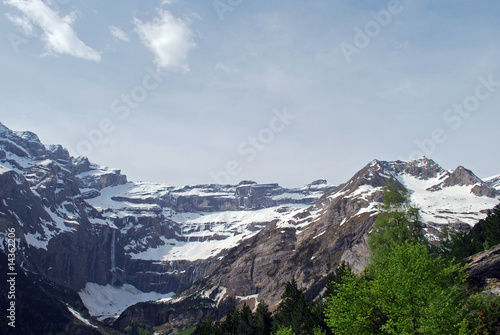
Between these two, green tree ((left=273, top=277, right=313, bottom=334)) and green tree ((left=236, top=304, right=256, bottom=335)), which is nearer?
green tree ((left=273, top=277, right=313, bottom=334))

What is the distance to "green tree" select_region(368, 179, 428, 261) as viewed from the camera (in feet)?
157

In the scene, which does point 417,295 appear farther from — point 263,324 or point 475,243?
point 475,243

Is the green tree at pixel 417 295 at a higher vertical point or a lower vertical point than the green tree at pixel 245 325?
higher

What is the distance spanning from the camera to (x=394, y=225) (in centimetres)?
5053

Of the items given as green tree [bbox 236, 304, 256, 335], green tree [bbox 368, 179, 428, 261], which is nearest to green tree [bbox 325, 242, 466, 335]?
green tree [bbox 368, 179, 428, 261]

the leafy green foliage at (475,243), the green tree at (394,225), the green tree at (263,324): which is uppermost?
the green tree at (394,225)

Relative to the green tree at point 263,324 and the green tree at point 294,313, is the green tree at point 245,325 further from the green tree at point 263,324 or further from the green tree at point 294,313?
the green tree at point 294,313

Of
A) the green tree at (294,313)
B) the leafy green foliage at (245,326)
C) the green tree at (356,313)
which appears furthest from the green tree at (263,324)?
the green tree at (356,313)

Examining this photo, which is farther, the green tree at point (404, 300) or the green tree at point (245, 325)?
the green tree at point (245, 325)

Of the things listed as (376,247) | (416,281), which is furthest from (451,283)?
(376,247)

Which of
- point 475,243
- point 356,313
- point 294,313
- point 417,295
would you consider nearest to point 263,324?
point 294,313

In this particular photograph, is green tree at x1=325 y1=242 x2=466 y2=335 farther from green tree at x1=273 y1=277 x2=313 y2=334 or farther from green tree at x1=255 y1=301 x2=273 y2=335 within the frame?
green tree at x1=255 y1=301 x2=273 y2=335

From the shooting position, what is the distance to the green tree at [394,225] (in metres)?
48.0

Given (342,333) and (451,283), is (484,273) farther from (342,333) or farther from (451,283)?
(342,333)
